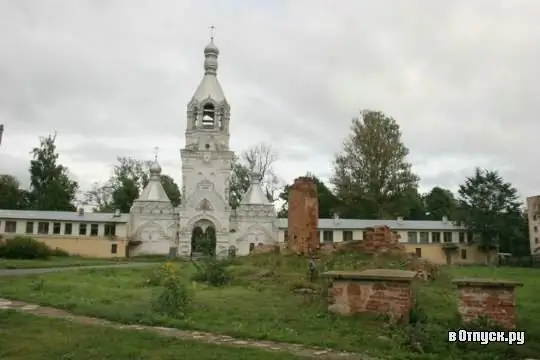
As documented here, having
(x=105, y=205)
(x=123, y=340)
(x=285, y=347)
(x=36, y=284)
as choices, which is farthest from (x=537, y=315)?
(x=105, y=205)

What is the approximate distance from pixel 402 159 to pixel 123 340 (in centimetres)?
3812

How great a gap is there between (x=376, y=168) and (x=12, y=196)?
1490 inches

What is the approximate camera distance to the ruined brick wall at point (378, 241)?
18.8 meters

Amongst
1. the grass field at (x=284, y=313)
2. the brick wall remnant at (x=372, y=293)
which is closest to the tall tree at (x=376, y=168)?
the grass field at (x=284, y=313)

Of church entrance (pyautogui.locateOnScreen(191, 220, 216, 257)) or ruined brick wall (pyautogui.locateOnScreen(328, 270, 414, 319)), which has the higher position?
church entrance (pyautogui.locateOnScreen(191, 220, 216, 257))

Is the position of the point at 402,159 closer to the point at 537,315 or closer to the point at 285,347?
the point at 537,315

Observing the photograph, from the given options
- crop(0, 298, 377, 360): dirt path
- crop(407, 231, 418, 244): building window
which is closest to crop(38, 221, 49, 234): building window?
crop(407, 231, 418, 244): building window

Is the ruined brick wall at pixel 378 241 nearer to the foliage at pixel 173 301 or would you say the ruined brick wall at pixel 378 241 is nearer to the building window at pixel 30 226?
the foliage at pixel 173 301

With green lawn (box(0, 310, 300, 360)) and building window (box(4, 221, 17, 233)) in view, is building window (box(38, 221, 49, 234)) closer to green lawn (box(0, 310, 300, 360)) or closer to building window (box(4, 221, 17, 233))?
building window (box(4, 221, 17, 233))

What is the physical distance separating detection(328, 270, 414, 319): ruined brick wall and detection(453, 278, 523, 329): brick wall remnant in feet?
3.14

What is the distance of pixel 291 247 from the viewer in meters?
18.8

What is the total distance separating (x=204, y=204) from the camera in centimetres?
4438

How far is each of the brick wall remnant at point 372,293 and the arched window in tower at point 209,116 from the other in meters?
38.3

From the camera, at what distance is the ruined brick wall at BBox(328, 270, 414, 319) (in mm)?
9492
